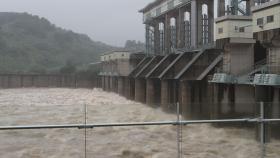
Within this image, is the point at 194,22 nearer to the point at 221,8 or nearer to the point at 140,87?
the point at 221,8

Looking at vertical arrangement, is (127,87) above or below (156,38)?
below

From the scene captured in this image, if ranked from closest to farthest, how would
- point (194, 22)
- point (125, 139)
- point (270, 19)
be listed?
point (125, 139), point (270, 19), point (194, 22)

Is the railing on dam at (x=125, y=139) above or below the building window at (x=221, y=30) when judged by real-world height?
below

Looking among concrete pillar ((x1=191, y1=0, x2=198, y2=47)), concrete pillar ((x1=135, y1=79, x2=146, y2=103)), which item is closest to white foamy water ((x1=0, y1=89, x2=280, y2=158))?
concrete pillar ((x1=191, y1=0, x2=198, y2=47))

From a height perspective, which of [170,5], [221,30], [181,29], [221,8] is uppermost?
[170,5]

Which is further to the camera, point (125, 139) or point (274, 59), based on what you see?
point (274, 59)

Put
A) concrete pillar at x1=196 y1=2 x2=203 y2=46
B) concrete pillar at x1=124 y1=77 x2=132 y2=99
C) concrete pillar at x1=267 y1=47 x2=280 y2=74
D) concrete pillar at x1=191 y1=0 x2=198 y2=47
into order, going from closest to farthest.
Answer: concrete pillar at x1=267 y1=47 x2=280 y2=74, concrete pillar at x1=191 y1=0 x2=198 y2=47, concrete pillar at x1=196 y1=2 x2=203 y2=46, concrete pillar at x1=124 y1=77 x2=132 y2=99

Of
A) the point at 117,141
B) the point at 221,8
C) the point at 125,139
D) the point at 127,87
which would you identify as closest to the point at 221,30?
the point at 221,8

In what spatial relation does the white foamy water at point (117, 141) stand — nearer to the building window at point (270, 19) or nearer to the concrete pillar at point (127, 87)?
the building window at point (270, 19)

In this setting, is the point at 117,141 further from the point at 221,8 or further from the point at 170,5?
the point at 170,5

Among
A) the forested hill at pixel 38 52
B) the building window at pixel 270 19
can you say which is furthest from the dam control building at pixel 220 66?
the forested hill at pixel 38 52

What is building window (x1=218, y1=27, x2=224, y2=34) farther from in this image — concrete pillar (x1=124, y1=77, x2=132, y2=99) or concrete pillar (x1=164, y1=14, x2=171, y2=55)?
concrete pillar (x1=164, y1=14, x2=171, y2=55)

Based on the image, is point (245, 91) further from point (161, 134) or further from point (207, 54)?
point (161, 134)

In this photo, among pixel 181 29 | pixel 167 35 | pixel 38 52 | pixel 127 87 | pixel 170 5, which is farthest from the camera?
pixel 38 52
